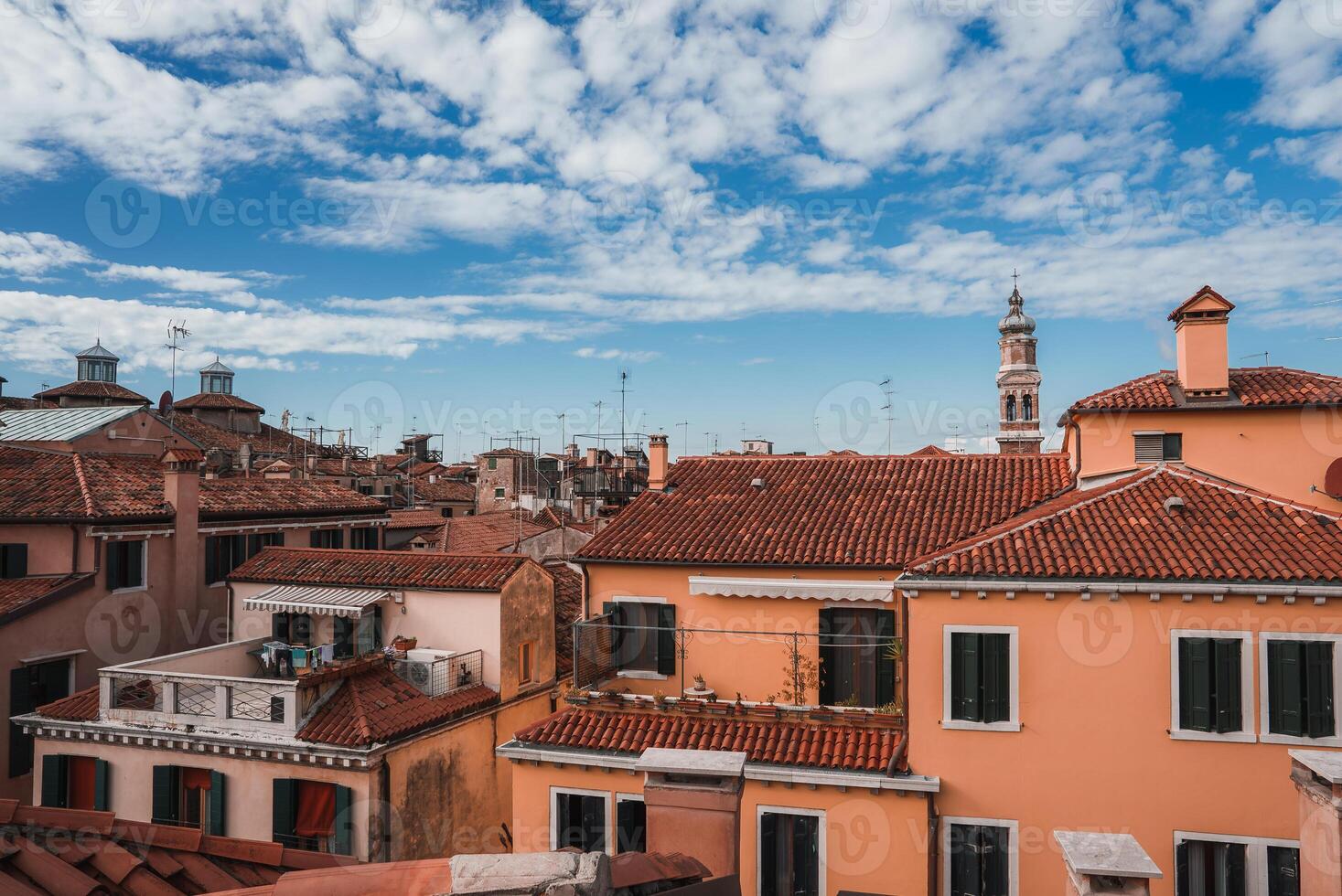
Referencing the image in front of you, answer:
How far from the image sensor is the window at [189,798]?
46.1 ft

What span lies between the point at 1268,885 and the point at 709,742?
706cm

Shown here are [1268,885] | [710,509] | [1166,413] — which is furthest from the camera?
[710,509]

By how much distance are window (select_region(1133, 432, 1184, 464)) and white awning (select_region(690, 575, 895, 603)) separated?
4766mm

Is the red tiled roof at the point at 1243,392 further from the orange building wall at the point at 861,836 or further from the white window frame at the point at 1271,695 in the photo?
the orange building wall at the point at 861,836

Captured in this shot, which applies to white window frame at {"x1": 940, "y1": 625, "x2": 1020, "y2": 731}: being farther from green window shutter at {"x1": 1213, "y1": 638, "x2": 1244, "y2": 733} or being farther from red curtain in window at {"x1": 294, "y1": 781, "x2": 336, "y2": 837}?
red curtain in window at {"x1": 294, "y1": 781, "x2": 336, "y2": 837}

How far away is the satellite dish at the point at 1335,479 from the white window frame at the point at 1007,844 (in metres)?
7.30

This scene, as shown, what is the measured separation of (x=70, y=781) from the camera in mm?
15023

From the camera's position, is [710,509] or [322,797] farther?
[710,509]

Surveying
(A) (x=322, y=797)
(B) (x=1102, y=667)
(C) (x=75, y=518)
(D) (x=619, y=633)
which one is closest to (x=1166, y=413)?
(B) (x=1102, y=667)

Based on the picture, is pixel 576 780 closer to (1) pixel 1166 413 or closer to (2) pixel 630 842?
(2) pixel 630 842

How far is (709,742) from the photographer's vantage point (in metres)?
11.7

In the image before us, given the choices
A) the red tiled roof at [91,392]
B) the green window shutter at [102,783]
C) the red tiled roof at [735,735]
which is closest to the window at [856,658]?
the red tiled roof at [735,735]

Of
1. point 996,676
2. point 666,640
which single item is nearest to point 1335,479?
point 996,676

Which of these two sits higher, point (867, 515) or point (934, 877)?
point (867, 515)
